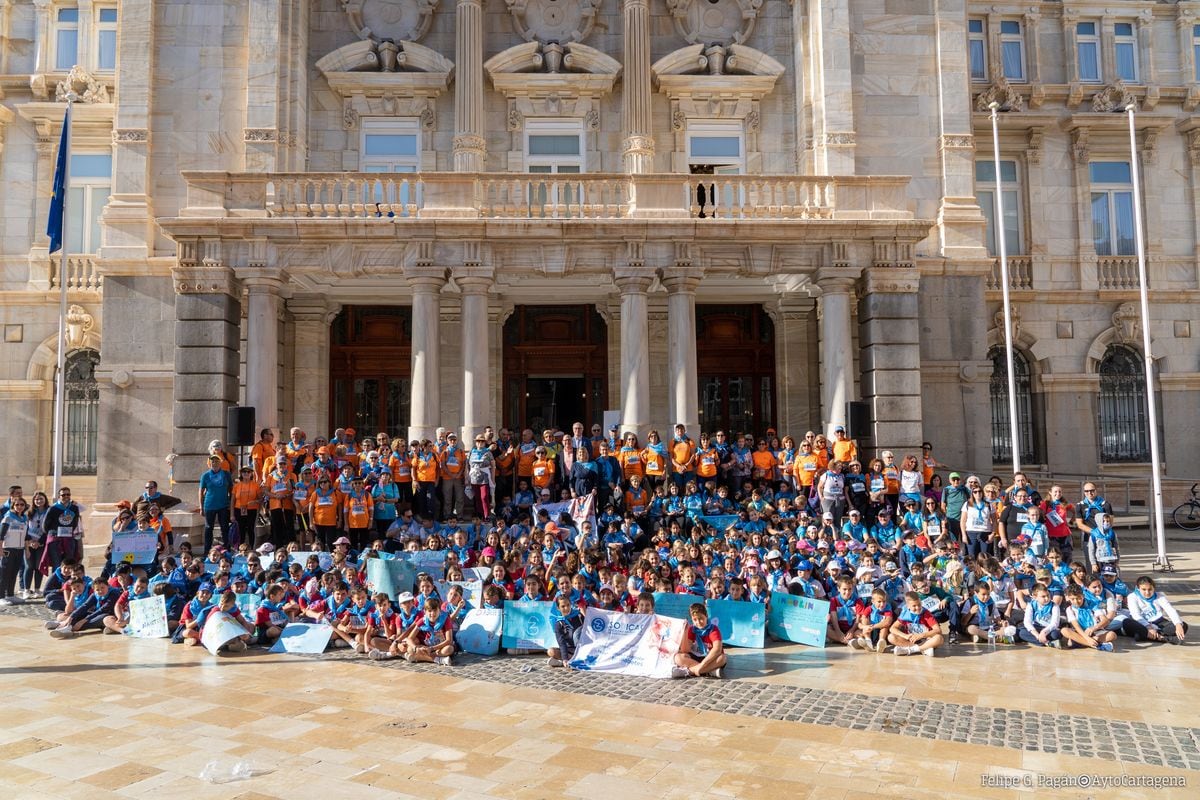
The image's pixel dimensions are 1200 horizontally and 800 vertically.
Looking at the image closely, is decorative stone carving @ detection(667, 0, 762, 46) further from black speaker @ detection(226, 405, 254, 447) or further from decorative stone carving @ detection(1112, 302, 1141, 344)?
black speaker @ detection(226, 405, 254, 447)

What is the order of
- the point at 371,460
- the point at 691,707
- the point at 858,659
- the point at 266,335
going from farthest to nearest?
the point at 266,335 < the point at 371,460 < the point at 858,659 < the point at 691,707

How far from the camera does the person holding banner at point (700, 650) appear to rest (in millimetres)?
9250

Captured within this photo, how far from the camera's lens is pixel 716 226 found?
57.2ft

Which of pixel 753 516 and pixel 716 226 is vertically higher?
pixel 716 226

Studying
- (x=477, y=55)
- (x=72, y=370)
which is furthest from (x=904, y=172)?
(x=72, y=370)

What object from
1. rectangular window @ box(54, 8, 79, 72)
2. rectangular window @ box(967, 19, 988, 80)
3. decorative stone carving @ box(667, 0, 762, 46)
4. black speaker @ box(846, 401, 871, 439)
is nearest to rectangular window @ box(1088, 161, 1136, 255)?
rectangular window @ box(967, 19, 988, 80)

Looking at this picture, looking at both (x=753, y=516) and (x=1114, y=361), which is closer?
(x=753, y=516)

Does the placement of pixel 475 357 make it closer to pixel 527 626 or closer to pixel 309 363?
pixel 309 363

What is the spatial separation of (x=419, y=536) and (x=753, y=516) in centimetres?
545

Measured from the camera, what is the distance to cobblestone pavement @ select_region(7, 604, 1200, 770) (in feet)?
22.5

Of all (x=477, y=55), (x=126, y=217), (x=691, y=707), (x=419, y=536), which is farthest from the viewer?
(x=477, y=55)

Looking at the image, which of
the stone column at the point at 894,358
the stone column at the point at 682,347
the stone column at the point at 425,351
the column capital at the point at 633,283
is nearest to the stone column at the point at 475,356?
the stone column at the point at 425,351

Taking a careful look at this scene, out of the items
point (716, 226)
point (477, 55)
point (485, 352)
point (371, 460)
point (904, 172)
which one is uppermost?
point (477, 55)

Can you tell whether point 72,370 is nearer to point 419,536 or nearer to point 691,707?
point 419,536
